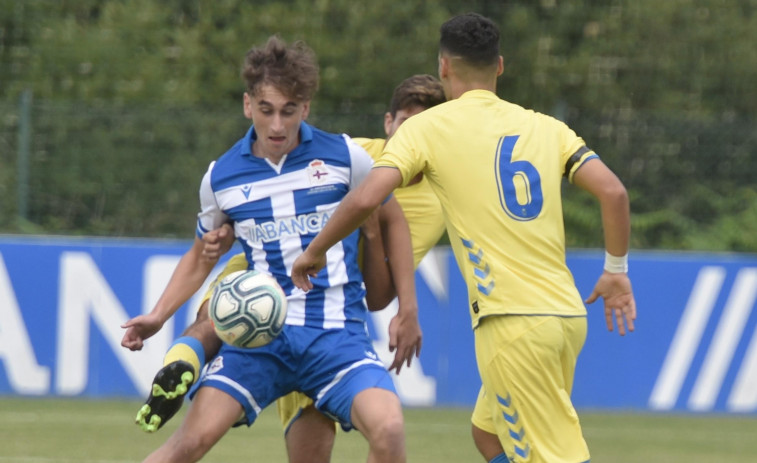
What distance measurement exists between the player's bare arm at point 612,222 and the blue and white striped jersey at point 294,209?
1.00 meters

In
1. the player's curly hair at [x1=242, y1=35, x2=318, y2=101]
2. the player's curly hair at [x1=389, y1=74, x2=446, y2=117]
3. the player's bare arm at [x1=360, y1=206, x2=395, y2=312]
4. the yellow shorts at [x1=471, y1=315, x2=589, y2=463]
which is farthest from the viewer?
the player's curly hair at [x1=389, y1=74, x2=446, y2=117]

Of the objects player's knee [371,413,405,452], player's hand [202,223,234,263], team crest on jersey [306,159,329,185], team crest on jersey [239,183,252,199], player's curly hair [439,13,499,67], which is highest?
player's curly hair [439,13,499,67]

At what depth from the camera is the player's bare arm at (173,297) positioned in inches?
198

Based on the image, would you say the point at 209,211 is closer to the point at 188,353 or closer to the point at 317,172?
the point at 317,172

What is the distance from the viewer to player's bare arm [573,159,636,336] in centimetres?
466

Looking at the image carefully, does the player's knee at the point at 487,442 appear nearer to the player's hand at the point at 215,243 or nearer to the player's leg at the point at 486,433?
the player's leg at the point at 486,433

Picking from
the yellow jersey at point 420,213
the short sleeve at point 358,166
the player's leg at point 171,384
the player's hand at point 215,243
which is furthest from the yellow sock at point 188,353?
the yellow jersey at point 420,213

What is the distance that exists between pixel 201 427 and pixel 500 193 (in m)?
1.40

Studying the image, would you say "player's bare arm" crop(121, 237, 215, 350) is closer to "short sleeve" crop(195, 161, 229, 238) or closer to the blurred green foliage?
"short sleeve" crop(195, 161, 229, 238)

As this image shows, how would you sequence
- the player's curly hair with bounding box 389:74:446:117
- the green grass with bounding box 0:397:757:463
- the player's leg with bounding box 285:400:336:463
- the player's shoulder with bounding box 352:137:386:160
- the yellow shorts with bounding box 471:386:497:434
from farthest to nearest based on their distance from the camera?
1. the green grass with bounding box 0:397:757:463
2. the player's shoulder with bounding box 352:137:386:160
3. the player's curly hair with bounding box 389:74:446:117
4. the player's leg with bounding box 285:400:336:463
5. the yellow shorts with bounding box 471:386:497:434

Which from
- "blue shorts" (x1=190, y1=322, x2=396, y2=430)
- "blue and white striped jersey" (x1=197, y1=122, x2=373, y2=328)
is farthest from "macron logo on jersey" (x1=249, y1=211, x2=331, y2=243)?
"blue shorts" (x1=190, y1=322, x2=396, y2=430)

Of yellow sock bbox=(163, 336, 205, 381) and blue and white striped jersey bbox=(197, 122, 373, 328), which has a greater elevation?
blue and white striped jersey bbox=(197, 122, 373, 328)

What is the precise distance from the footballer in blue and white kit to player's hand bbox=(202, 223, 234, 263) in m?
0.10

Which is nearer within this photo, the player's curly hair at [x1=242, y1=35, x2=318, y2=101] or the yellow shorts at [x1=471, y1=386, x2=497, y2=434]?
the player's curly hair at [x1=242, y1=35, x2=318, y2=101]
